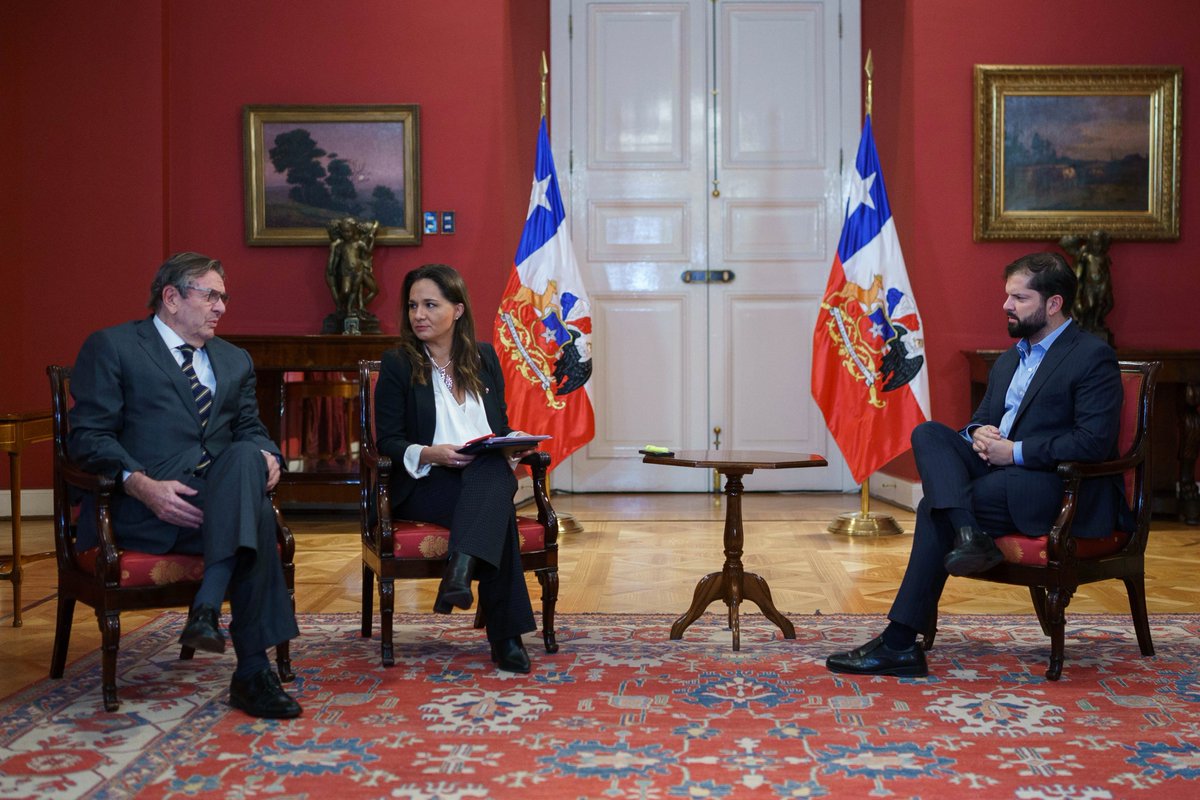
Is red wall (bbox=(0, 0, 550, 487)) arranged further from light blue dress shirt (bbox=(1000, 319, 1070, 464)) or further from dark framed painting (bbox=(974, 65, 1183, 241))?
light blue dress shirt (bbox=(1000, 319, 1070, 464))

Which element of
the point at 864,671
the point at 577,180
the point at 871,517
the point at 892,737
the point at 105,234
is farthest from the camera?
the point at 577,180

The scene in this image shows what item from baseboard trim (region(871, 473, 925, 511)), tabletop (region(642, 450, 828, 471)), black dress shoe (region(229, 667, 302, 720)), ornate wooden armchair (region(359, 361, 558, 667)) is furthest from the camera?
baseboard trim (region(871, 473, 925, 511))

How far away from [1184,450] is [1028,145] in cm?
174

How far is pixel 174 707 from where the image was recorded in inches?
117

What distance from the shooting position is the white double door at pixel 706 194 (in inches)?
290

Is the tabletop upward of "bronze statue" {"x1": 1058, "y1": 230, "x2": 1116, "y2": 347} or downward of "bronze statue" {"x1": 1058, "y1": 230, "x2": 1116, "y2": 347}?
downward

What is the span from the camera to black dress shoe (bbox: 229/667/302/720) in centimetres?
288

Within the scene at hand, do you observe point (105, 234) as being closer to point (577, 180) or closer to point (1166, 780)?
point (577, 180)

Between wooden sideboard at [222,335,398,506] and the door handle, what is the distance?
77.7 inches

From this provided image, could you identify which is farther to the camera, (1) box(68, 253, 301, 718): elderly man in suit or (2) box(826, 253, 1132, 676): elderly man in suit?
(2) box(826, 253, 1132, 676): elderly man in suit

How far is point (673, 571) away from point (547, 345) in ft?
4.94

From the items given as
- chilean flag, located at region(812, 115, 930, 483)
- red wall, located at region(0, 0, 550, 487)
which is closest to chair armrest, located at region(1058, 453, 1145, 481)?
chilean flag, located at region(812, 115, 930, 483)

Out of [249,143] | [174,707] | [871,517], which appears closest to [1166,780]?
[174,707]

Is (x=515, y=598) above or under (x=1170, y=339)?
under
